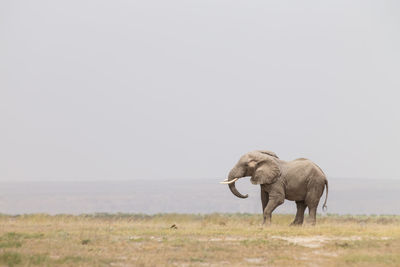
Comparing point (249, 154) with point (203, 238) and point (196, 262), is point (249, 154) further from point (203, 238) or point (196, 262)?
point (196, 262)

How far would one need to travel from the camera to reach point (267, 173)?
22.6 m

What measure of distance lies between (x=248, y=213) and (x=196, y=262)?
18.8m

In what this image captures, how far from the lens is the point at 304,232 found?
19.2 m

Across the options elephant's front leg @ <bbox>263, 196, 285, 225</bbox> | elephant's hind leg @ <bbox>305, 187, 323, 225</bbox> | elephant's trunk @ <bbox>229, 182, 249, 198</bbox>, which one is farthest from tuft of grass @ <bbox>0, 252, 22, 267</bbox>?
elephant's hind leg @ <bbox>305, 187, 323, 225</bbox>

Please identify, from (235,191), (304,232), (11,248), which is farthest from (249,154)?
(11,248)

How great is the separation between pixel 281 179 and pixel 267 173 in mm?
586

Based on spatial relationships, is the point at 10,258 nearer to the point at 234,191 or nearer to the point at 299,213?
the point at 234,191

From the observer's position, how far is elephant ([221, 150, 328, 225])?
74.4 feet

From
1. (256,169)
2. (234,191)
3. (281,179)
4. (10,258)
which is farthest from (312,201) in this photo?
(10,258)

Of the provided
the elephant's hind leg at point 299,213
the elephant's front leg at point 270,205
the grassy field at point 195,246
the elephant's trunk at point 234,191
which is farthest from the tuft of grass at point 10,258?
the elephant's hind leg at point 299,213

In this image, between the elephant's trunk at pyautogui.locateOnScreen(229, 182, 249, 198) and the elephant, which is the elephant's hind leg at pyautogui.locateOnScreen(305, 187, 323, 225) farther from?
the elephant's trunk at pyautogui.locateOnScreen(229, 182, 249, 198)

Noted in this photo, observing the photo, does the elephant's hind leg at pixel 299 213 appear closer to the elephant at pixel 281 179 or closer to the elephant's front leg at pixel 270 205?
the elephant at pixel 281 179

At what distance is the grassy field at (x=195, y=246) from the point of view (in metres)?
13.9

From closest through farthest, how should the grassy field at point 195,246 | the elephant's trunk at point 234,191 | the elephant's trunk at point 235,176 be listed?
1. the grassy field at point 195,246
2. the elephant's trunk at point 235,176
3. the elephant's trunk at point 234,191
